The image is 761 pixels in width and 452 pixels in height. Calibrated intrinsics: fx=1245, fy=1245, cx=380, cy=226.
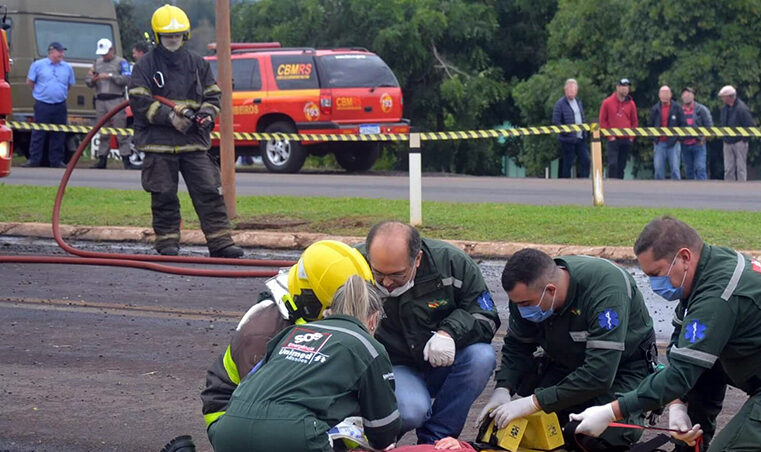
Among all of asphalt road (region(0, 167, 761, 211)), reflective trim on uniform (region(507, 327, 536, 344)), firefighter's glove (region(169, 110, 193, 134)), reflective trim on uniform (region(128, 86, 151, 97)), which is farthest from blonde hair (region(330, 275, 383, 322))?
asphalt road (region(0, 167, 761, 211))

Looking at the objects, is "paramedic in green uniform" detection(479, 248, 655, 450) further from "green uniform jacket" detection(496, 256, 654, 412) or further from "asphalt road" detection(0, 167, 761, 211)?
"asphalt road" detection(0, 167, 761, 211)

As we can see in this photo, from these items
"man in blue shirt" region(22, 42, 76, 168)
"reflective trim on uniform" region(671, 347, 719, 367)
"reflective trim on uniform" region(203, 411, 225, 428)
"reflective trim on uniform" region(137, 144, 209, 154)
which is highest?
"man in blue shirt" region(22, 42, 76, 168)

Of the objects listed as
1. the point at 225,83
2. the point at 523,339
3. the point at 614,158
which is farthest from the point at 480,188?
the point at 523,339

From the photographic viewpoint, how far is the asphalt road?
49.2 feet

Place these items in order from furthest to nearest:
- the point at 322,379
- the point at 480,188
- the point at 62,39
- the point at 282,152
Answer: the point at 62,39 → the point at 282,152 → the point at 480,188 → the point at 322,379

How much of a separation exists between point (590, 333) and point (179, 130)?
5.89 metres

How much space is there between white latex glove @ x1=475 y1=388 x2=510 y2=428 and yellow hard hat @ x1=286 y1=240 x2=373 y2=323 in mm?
1112

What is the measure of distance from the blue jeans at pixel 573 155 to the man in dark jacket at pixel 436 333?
14352mm

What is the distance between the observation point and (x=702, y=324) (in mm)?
4559

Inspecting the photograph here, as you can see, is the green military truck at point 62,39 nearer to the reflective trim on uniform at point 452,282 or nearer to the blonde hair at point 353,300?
the reflective trim on uniform at point 452,282

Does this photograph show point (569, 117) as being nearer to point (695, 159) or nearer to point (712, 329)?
point (695, 159)

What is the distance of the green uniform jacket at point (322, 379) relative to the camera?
4094mm

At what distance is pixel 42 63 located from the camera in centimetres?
2056

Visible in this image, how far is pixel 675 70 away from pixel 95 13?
37.0 ft
